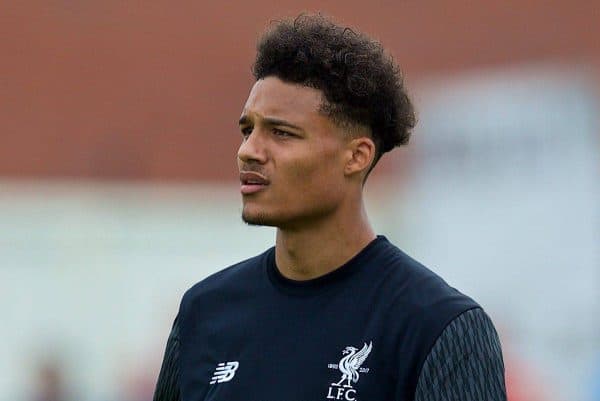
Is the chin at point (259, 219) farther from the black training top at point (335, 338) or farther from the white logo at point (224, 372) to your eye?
the white logo at point (224, 372)

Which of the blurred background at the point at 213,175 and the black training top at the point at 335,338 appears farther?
the blurred background at the point at 213,175

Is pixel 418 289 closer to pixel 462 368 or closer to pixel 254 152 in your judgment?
pixel 462 368

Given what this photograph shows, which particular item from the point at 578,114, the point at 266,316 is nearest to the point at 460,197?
the point at 578,114

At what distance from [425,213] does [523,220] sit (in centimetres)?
79

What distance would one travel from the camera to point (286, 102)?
3078 mm

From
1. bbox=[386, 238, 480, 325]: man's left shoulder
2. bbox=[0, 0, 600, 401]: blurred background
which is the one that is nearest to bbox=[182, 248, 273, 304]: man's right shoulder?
bbox=[386, 238, 480, 325]: man's left shoulder

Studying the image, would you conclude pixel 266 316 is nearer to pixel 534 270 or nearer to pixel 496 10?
pixel 534 270

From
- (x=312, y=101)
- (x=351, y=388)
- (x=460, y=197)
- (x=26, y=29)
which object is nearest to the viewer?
(x=351, y=388)

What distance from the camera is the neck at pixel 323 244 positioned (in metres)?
3.11

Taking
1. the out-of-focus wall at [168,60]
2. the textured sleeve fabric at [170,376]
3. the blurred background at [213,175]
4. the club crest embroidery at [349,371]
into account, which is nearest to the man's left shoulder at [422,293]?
the club crest embroidery at [349,371]

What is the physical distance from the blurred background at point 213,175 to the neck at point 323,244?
20.1 feet

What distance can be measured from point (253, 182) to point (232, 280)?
326 millimetres

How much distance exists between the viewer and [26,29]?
45.1 ft

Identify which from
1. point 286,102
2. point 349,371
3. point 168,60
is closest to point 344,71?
point 286,102
